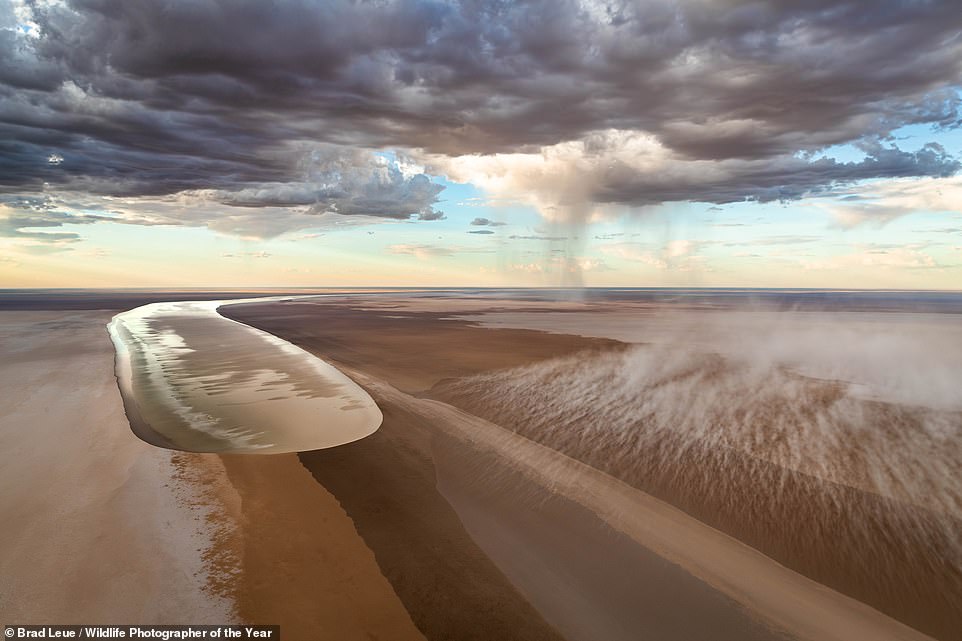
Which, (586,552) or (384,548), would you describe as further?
(586,552)

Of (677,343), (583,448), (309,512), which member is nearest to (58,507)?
(309,512)

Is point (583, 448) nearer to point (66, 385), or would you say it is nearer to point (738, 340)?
point (66, 385)

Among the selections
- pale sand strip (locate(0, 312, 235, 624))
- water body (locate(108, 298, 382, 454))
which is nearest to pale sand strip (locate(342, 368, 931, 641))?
water body (locate(108, 298, 382, 454))

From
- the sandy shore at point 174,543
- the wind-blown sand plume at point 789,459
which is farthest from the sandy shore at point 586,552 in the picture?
the sandy shore at point 174,543

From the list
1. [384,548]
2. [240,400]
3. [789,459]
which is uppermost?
[240,400]

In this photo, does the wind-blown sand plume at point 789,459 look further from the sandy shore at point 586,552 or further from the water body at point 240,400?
the water body at point 240,400

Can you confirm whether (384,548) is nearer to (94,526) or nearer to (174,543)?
(174,543)

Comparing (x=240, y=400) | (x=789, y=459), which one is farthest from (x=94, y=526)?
(x=789, y=459)
